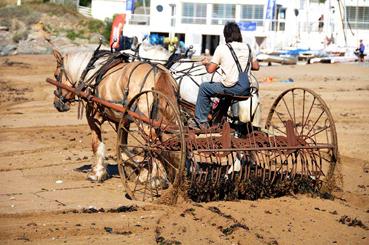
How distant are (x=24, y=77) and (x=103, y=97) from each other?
2312cm

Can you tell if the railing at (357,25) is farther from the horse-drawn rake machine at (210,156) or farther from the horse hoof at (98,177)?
the horse-drawn rake machine at (210,156)

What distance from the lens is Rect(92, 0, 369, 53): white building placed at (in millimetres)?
62281

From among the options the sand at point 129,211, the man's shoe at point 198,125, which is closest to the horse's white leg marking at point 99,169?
the sand at point 129,211

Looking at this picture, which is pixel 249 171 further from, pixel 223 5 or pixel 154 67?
pixel 223 5

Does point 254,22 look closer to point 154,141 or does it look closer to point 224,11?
point 224,11

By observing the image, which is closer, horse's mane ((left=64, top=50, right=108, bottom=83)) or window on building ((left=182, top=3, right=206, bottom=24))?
horse's mane ((left=64, top=50, right=108, bottom=83))

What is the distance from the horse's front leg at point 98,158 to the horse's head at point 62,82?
0.78 metres

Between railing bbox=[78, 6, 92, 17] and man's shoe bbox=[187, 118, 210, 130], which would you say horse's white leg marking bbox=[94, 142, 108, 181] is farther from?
railing bbox=[78, 6, 92, 17]

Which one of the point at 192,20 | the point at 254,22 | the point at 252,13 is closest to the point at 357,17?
the point at 252,13

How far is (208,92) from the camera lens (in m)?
10.3

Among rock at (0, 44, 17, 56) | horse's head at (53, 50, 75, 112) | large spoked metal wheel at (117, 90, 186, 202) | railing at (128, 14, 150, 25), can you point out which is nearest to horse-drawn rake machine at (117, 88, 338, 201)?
large spoked metal wheel at (117, 90, 186, 202)

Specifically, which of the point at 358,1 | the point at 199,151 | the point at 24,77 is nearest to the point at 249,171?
the point at 199,151

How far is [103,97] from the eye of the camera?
11477 mm

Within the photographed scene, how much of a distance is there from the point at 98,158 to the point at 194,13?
5382cm
